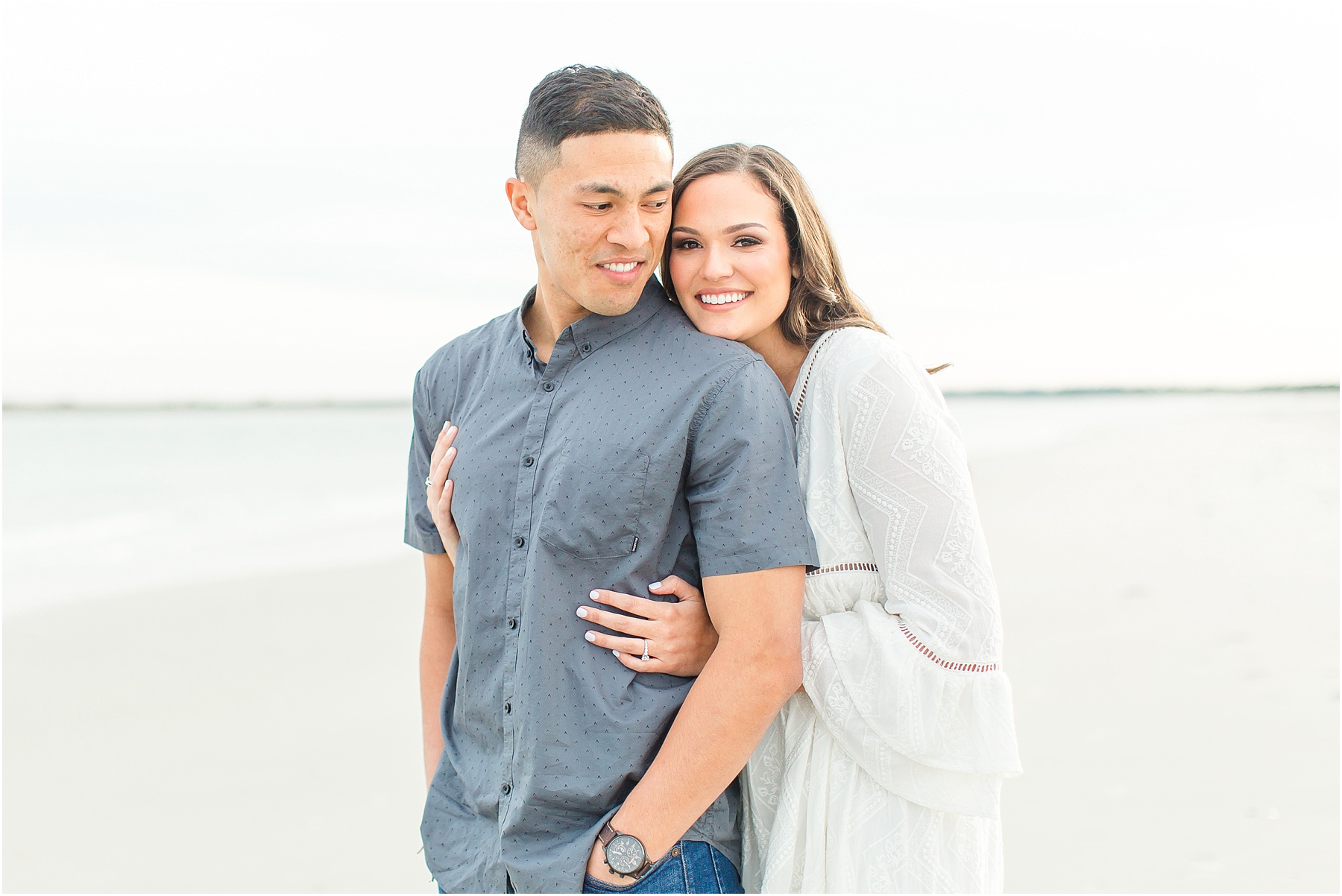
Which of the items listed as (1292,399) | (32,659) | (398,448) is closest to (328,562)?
(32,659)

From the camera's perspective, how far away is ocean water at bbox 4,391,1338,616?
951cm

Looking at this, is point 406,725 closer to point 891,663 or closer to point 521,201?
point 521,201

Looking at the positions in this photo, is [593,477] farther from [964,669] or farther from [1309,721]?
[1309,721]

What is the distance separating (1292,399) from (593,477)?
48.8 meters

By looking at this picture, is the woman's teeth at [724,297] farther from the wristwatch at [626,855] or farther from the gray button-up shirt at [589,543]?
the wristwatch at [626,855]

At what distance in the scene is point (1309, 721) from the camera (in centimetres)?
475

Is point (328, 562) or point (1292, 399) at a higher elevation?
point (328, 562)

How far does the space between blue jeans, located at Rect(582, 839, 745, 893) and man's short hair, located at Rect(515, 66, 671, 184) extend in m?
1.33

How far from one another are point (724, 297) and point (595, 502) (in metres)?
0.54

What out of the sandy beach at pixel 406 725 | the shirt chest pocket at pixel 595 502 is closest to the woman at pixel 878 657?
the shirt chest pocket at pixel 595 502

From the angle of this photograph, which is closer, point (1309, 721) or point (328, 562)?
point (1309, 721)

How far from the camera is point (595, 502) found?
1797 mm

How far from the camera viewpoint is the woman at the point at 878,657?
5.91 feet

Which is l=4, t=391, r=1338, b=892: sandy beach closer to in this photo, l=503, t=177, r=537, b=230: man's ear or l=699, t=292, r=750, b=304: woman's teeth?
l=699, t=292, r=750, b=304: woman's teeth
